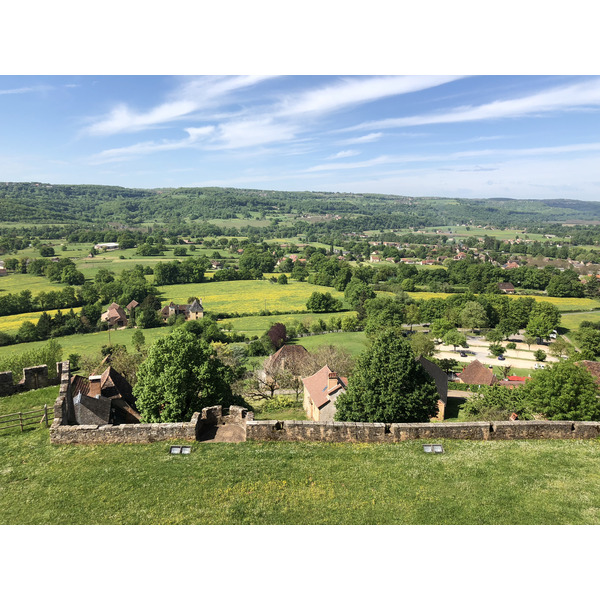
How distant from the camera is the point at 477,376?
156 feet

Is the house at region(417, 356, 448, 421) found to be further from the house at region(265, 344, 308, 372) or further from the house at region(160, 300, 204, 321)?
the house at region(160, 300, 204, 321)

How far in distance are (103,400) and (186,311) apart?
212ft

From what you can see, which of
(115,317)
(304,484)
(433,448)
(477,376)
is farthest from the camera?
(115,317)

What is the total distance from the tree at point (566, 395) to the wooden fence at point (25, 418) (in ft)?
87.5

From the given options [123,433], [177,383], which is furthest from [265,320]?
[123,433]

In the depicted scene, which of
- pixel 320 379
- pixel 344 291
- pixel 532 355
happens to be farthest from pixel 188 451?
pixel 344 291

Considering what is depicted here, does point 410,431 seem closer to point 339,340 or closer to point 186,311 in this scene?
point 339,340

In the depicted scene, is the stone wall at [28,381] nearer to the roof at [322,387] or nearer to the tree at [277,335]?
the roof at [322,387]

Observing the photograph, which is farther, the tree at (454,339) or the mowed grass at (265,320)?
the mowed grass at (265,320)

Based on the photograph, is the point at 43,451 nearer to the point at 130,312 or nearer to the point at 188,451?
the point at 188,451

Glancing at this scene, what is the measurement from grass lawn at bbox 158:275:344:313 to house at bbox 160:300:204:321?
9.86 ft

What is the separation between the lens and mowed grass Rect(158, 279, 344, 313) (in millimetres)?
89988

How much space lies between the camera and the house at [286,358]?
45688 mm

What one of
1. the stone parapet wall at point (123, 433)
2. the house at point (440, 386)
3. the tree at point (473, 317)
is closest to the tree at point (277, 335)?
the house at point (440, 386)
